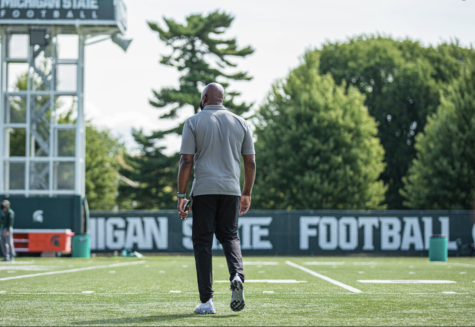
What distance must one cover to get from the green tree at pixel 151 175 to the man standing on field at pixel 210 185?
41.6 meters

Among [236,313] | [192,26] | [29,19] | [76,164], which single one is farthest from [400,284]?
[192,26]

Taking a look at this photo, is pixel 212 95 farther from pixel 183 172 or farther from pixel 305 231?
pixel 305 231

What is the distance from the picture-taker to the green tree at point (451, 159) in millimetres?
36094

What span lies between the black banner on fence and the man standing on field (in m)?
22.1

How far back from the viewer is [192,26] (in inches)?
1818

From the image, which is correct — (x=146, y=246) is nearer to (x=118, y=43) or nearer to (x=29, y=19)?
(x=118, y=43)

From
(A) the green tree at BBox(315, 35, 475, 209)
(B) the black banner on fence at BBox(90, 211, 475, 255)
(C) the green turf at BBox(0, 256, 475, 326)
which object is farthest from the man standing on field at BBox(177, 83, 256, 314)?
(A) the green tree at BBox(315, 35, 475, 209)

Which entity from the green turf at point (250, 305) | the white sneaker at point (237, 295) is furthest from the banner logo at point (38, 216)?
the white sneaker at point (237, 295)

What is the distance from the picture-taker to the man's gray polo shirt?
5.46 m

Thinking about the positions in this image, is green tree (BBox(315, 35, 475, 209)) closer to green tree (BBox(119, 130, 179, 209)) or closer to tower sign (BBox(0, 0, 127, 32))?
green tree (BBox(119, 130, 179, 209))

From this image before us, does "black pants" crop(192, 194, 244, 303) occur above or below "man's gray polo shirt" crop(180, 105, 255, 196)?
below

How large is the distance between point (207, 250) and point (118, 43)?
2074 cm

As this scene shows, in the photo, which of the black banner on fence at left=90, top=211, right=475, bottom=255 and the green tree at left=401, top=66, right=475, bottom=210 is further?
the green tree at left=401, top=66, right=475, bottom=210

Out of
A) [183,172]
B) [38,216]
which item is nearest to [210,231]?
[183,172]
